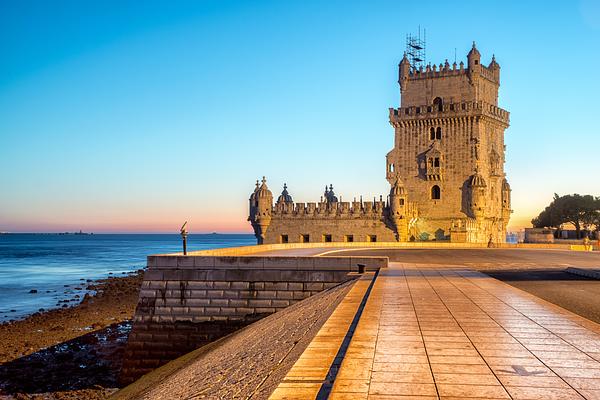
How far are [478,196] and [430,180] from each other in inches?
186

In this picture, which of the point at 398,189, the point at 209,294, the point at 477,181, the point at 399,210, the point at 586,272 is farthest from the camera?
the point at 398,189

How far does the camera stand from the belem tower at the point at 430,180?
53.9m

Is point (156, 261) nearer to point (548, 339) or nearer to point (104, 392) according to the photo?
point (104, 392)

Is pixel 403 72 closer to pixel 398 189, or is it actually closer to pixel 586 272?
pixel 398 189

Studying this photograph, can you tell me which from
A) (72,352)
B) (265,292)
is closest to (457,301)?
(265,292)

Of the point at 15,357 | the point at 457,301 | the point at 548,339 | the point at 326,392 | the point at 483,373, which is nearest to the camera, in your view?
the point at 326,392

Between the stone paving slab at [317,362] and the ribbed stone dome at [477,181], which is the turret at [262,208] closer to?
the ribbed stone dome at [477,181]

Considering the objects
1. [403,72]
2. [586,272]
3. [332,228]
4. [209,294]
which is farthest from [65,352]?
[403,72]

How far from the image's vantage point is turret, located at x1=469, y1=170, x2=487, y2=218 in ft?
173

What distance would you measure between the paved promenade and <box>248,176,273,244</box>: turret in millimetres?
42999

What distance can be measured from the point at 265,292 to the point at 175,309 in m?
3.48

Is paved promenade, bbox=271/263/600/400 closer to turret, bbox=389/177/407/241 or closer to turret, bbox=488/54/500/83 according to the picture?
turret, bbox=389/177/407/241

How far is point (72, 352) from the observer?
28422mm

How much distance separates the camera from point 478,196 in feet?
173
